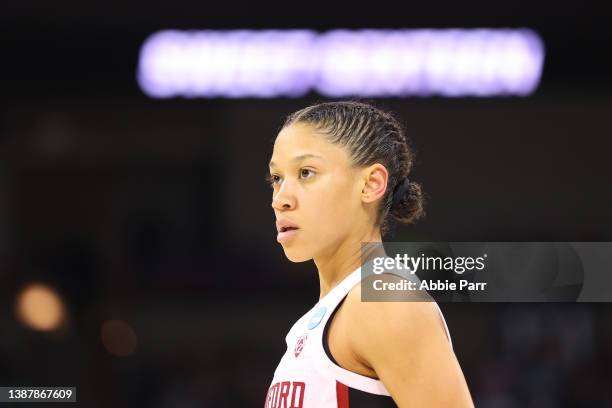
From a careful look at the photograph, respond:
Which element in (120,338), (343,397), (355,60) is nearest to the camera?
(343,397)

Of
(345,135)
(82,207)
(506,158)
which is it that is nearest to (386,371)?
(345,135)

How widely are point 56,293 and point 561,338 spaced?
2756mm

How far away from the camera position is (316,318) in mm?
2049

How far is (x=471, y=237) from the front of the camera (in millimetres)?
4926

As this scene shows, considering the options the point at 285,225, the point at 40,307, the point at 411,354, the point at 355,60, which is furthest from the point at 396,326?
the point at 40,307

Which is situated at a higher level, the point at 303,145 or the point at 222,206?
the point at 222,206

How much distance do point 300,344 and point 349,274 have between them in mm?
205

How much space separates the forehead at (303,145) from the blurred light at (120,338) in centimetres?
307

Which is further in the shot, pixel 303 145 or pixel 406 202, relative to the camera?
pixel 406 202

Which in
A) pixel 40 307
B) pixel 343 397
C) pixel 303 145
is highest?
pixel 40 307

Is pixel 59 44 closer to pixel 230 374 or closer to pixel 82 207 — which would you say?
pixel 82 207

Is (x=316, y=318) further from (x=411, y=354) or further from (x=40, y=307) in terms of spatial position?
(x=40, y=307)

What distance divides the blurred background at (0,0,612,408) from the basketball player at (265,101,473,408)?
2.58 metres

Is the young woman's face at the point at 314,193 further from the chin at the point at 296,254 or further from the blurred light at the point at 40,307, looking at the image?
the blurred light at the point at 40,307
